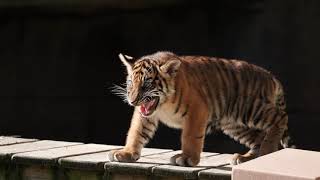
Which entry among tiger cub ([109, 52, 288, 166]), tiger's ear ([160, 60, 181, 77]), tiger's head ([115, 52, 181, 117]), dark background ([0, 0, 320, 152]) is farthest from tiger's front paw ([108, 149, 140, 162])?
dark background ([0, 0, 320, 152])

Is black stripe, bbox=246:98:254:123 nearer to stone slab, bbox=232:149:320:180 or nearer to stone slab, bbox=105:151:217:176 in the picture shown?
stone slab, bbox=105:151:217:176

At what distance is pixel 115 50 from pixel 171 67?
3.85m

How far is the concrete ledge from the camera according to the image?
295 cm

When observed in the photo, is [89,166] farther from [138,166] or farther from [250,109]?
[250,109]

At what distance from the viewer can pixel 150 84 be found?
10.6 feet

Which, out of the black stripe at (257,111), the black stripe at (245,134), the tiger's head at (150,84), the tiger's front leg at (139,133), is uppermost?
the tiger's head at (150,84)

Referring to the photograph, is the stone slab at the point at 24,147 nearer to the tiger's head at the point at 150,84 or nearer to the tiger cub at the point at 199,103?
the tiger cub at the point at 199,103

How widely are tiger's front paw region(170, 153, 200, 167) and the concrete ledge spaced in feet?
0.10

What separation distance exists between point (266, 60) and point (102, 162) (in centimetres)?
335

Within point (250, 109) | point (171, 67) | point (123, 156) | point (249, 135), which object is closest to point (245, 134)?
point (249, 135)

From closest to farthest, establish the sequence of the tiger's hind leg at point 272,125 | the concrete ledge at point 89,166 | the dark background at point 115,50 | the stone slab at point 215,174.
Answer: the stone slab at point 215,174
the concrete ledge at point 89,166
the tiger's hind leg at point 272,125
the dark background at point 115,50

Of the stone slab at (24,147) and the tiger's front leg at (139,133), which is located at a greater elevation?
the tiger's front leg at (139,133)

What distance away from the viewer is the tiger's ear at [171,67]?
3.26 meters

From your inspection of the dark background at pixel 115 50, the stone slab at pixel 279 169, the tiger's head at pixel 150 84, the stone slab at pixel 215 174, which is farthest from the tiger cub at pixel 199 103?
the dark background at pixel 115 50
